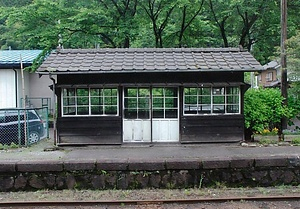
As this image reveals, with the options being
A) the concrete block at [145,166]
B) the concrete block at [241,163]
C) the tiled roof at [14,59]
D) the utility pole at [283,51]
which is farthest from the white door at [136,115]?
the tiled roof at [14,59]

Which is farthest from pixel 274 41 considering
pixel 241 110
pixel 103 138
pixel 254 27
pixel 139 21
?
pixel 103 138

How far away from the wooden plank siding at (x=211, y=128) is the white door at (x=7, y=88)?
12.7m

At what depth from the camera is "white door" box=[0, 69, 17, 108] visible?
67.3 ft

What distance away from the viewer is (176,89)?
41.9 feet

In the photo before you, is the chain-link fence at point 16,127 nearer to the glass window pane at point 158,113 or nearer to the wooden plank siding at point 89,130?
the wooden plank siding at point 89,130

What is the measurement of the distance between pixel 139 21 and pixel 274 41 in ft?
33.2

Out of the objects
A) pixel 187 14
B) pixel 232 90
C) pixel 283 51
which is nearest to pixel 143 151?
pixel 232 90

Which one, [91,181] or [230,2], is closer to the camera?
[91,181]

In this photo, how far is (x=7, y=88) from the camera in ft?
67.5

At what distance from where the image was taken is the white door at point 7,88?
67.3ft

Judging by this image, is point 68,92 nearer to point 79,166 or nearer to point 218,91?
point 79,166

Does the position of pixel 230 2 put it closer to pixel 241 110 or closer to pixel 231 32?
pixel 231 32

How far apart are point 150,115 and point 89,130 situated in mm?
2357

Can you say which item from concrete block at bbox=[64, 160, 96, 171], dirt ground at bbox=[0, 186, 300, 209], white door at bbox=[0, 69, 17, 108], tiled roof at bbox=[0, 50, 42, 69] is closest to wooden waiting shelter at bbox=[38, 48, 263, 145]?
concrete block at bbox=[64, 160, 96, 171]
